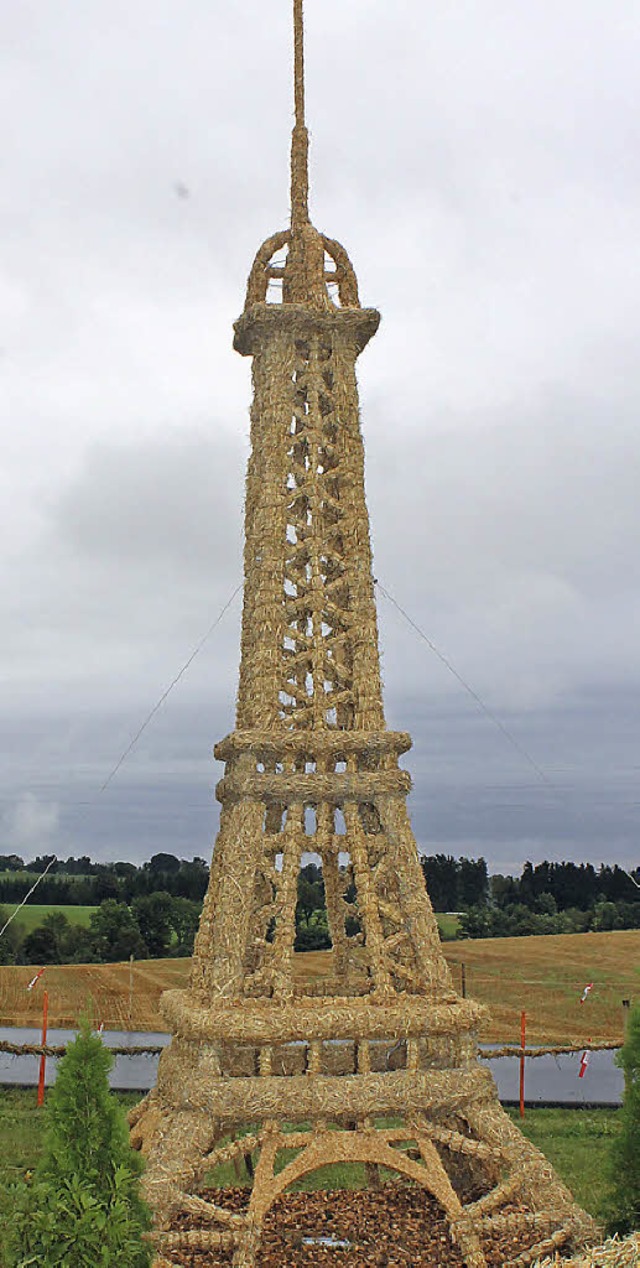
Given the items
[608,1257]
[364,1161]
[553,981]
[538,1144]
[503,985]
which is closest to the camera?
[608,1257]

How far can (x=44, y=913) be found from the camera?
5038 cm

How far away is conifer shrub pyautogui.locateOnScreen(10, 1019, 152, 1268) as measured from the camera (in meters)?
7.92

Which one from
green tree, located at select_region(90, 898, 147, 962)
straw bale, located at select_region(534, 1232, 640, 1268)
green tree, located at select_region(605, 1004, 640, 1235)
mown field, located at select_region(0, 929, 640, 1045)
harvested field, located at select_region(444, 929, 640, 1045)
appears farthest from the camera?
green tree, located at select_region(90, 898, 147, 962)

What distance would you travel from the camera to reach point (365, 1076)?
34.7 ft

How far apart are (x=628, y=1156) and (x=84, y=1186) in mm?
5997

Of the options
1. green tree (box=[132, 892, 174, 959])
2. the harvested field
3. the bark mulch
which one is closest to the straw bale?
the bark mulch

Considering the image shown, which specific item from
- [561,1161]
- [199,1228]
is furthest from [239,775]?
[561,1161]

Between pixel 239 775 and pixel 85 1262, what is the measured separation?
5141mm

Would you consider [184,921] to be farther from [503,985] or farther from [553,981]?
[553,981]

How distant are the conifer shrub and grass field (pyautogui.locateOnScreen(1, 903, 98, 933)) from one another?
35439mm

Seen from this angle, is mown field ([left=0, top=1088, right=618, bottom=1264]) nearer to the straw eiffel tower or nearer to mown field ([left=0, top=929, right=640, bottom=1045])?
the straw eiffel tower

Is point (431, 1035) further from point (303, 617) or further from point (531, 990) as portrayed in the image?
point (531, 990)

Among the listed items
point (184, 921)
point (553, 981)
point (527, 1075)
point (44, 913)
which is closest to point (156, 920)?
point (184, 921)

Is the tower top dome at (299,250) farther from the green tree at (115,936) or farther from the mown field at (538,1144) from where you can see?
the green tree at (115,936)
